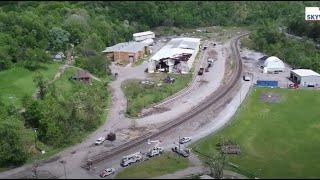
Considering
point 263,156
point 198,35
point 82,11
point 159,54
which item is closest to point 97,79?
point 159,54

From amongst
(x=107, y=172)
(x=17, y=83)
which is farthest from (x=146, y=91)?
(x=107, y=172)

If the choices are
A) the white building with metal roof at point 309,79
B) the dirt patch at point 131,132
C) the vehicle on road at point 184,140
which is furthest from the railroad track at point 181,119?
the white building with metal roof at point 309,79

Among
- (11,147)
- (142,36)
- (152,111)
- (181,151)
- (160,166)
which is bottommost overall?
(160,166)

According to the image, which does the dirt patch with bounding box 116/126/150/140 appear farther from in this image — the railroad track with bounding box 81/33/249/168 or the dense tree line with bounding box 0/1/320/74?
the dense tree line with bounding box 0/1/320/74

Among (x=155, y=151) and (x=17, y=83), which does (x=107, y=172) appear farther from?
(x=17, y=83)

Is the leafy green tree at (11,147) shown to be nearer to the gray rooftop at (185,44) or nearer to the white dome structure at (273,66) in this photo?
the white dome structure at (273,66)
